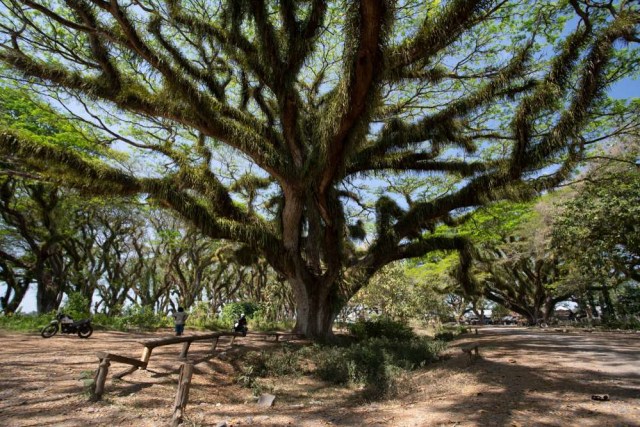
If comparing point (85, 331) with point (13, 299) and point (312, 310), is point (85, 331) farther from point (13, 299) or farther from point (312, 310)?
point (13, 299)

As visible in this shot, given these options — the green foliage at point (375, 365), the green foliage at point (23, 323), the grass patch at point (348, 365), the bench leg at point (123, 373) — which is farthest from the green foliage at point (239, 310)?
the bench leg at point (123, 373)

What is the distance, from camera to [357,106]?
610cm

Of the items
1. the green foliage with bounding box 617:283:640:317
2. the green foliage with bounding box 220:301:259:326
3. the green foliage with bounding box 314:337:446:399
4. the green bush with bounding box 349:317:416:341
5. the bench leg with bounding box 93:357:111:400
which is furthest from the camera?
the green foliage with bounding box 220:301:259:326

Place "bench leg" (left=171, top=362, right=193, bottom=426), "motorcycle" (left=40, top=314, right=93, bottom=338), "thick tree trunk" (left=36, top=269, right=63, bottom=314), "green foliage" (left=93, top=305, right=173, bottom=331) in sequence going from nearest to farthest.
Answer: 1. "bench leg" (left=171, top=362, right=193, bottom=426)
2. "motorcycle" (left=40, top=314, right=93, bottom=338)
3. "green foliage" (left=93, top=305, right=173, bottom=331)
4. "thick tree trunk" (left=36, top=269, right=63, bottom=314)

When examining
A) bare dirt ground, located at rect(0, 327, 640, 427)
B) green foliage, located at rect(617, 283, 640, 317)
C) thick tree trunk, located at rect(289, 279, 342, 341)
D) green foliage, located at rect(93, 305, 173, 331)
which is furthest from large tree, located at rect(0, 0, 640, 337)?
green foliage, located at rect(617, 283, 640, 317)

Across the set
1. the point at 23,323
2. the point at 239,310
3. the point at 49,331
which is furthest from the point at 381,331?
the point at 23,323

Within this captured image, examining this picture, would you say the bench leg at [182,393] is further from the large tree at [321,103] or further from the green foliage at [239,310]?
the green foliage at [239,310]

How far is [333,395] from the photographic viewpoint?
6.09 meters

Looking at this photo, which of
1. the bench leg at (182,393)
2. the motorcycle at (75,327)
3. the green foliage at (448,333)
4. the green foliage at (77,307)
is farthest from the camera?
the green foliage at (448,333)

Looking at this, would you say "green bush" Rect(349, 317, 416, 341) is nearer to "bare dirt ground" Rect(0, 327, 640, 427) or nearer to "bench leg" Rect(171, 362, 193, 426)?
"bare dirt ground" Rect(0, 327, 640, 427)

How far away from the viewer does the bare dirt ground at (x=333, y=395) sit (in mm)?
4016

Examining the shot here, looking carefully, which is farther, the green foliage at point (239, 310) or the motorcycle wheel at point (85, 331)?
the green foliage at point (239, 310)

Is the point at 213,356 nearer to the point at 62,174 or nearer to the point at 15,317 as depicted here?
the point at 62,174

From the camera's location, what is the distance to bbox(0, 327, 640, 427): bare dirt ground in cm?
402
